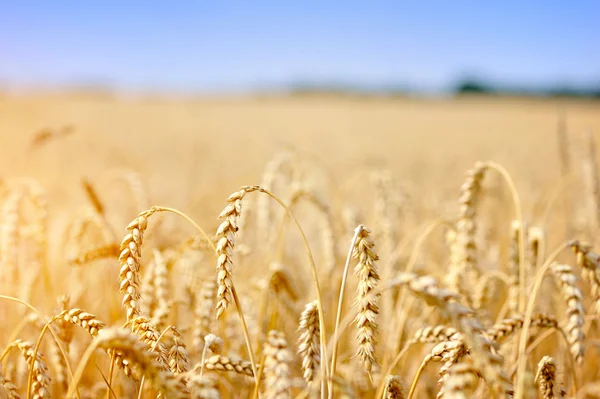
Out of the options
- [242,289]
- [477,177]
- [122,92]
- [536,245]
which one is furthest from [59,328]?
[122,92]

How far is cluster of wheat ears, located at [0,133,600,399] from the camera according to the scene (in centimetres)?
89

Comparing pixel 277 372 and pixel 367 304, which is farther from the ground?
pixel 367 304

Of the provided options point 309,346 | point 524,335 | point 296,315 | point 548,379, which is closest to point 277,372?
point 309,346

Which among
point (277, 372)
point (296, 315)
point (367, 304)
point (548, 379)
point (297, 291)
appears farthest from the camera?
point (297, 291)

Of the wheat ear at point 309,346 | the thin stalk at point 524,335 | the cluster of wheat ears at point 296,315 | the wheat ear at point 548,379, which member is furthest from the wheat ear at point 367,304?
the wheat ear at point 548,379

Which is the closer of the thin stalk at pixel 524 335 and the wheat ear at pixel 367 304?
the thin stalk at pixel 524 335

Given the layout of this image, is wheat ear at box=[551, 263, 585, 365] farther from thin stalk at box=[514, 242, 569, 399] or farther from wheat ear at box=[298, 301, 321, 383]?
wheat ear at box=[298, 301, 321, 383]

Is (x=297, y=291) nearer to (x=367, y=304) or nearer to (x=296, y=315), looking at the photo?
(x=296, y=315)

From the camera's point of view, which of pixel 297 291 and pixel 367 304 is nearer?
pixel 367 304

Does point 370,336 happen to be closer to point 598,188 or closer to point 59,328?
point 59,328

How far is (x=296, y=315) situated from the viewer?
6.82ft

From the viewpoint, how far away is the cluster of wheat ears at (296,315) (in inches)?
35.0

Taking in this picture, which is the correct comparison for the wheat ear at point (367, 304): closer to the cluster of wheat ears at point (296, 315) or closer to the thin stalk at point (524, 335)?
the cluster of wheat ears at point (296, 315)

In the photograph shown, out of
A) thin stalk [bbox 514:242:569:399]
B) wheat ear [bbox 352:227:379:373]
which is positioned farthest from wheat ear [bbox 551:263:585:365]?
wheat ear [bbox 352:227:379:373]
